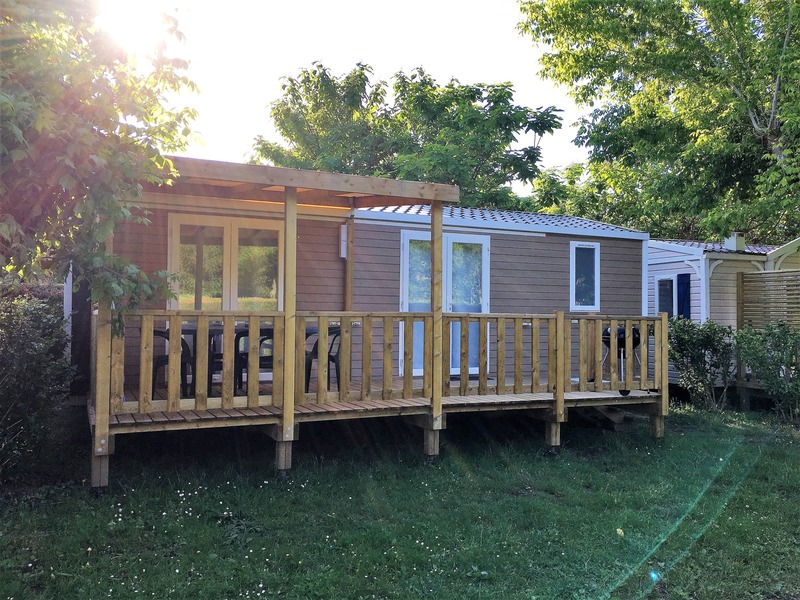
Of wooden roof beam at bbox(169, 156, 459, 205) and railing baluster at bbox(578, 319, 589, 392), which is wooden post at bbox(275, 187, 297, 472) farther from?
railing baluster at bbox(578, 319, 589, 392)

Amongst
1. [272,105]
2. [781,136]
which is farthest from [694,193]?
[272,105]

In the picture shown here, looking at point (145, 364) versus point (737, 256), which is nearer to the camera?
point (145, 364)

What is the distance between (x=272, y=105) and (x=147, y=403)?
17.1m

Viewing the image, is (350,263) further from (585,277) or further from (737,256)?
(737,256)

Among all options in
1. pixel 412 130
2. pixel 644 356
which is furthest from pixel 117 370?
pixel 412 130

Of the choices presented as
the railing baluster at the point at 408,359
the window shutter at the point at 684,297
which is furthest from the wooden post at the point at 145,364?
the window shutter at the point at 684,297

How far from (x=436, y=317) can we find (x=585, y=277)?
3.85m

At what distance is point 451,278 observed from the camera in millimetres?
7895

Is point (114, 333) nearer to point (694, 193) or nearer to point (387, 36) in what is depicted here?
point (387, 36)

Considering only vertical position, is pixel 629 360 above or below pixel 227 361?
below

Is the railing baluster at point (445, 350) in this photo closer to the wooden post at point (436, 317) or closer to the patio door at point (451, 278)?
the wooden post at point (436, 317)

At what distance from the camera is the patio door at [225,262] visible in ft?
22.4

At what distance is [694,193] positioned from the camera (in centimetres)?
1185

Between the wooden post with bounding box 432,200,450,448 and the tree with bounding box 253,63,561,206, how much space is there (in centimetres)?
947
